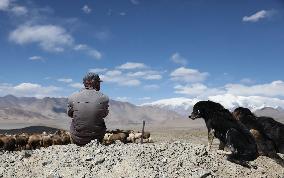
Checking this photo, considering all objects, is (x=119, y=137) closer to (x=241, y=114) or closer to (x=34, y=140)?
(x=34, y=140)

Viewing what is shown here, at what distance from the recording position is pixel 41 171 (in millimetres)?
8938

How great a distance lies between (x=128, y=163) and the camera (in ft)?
27.8

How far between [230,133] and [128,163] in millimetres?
2623

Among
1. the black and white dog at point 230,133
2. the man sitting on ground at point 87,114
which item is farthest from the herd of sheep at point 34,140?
the black and white dog at point 230,133

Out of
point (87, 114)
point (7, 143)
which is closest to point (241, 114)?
point (87, 114)

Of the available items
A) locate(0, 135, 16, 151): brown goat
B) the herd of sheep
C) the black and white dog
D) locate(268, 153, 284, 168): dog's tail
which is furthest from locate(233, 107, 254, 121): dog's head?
locate(0, 135, 16, 151): brown goat

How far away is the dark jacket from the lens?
33.8ft

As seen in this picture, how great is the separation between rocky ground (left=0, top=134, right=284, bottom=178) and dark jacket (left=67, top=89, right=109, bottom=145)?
604 mm

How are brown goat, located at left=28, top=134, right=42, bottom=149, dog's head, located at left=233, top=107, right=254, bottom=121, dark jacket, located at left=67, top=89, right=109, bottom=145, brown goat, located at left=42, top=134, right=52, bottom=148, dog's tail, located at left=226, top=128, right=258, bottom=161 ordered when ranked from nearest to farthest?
dog's tail, located at left=226, top=128, right=258, bottom=161
dark jacket, located at left=67, top=89, right=109, bottom=145
dog's head, located at left=233, top=107, right=254, bottom=121
brown goat, located at left=42, top=134, right=52, bottom=148
brown goat, located at left=28, top=134, right=42, bottom=149

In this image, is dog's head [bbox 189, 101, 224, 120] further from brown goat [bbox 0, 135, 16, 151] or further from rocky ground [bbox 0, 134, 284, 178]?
brown goat [bbox 0, 135, 16, 151]

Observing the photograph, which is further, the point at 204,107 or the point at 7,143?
the point at 7,143

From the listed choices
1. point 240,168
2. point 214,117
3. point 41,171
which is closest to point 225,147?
point 214,117

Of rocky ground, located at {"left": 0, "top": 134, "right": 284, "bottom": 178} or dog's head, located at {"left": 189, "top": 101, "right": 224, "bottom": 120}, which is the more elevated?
dog's head, located at {"left": 189, "top": 101, "right": 224, "bottom": 120}

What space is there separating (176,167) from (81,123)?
2.73 m
